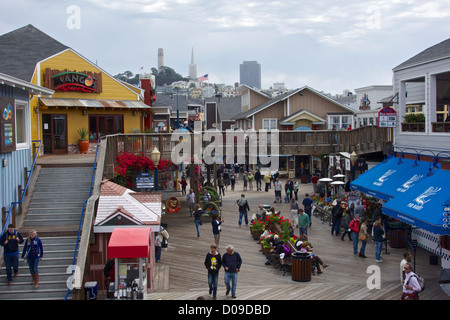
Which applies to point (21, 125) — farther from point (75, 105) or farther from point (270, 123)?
point (270, 123)

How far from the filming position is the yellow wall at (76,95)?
2595 centimetres

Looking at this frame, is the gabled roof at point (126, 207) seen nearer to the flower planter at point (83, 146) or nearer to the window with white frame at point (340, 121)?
the flower planter at point (83, 146)

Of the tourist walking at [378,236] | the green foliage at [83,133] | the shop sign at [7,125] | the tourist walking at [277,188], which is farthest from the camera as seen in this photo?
the tourist walking at [277,188]

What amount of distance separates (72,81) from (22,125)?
9.88 m

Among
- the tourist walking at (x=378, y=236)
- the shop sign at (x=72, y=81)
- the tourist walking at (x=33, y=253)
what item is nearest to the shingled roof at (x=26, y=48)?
the shop sign at (x=72, y=81)

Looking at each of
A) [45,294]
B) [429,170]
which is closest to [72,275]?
[45,294]

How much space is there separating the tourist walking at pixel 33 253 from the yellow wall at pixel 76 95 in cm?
1322

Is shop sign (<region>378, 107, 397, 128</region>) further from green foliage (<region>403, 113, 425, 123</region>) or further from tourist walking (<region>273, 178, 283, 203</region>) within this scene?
tourist walking (<region>273, 178, 283, 203</region>)

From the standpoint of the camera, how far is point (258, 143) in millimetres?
28891

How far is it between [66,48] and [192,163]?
8807mm

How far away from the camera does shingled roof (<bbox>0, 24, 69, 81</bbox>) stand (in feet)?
77.8

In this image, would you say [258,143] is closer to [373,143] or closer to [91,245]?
[373,143]

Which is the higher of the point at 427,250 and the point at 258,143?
the point at 258,143

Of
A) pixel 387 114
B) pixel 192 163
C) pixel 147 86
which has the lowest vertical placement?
pixel 192 163
